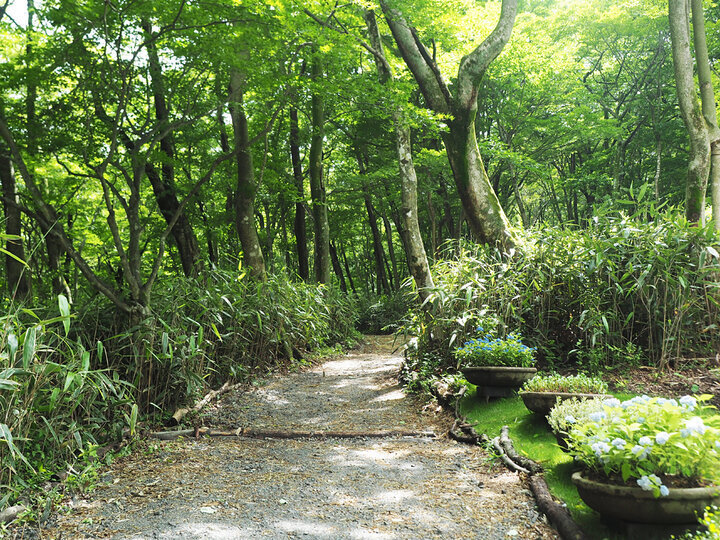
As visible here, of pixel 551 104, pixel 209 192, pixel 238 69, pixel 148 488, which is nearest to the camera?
pixel 148 488

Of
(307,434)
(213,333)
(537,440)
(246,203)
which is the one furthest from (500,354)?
(246,203)

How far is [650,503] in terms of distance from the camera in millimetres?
1986

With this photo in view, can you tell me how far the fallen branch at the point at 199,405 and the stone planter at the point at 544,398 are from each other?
306 centimetres

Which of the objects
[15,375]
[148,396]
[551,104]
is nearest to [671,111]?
[551,104]

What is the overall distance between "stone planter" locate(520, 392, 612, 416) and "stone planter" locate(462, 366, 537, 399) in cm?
71

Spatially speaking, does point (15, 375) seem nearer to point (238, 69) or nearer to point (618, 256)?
point (238, 69)

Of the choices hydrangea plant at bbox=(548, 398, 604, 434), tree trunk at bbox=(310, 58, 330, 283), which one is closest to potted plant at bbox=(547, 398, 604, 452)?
hydrangea plant at bbox=(548, 398, 604, 434)

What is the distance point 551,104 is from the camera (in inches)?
554

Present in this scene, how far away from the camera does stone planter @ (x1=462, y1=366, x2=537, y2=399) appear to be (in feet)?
14.4

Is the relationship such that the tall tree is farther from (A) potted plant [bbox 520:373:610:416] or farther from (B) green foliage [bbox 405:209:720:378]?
(A) potted plant [bbox 520:373:610:416]

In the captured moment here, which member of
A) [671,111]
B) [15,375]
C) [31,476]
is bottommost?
[31,476]

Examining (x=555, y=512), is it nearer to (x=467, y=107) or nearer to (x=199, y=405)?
(x=199, y=405)

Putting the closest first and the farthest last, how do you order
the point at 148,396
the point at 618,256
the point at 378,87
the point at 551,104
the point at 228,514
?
the point at 228,514
the point at 148,396
the point at 618,256
the point at 378,87
the point at 551,104

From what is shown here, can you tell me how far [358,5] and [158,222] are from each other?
654 centimetres
